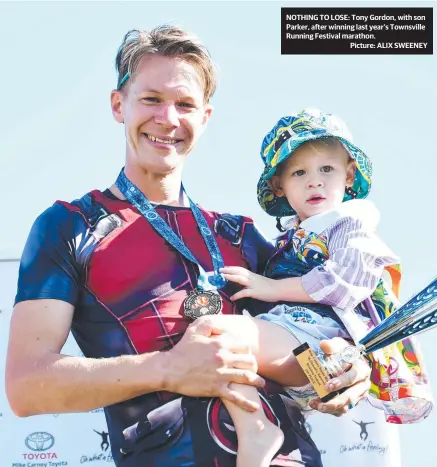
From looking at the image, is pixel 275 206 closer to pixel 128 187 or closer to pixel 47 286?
pixel 128 187

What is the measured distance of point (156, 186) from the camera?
12.6 feet

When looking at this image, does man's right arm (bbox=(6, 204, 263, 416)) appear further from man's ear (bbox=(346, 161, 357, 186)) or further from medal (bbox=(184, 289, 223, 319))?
man's ear (bbox=(346, 161, 357, 186))

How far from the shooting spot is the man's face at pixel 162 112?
3.72 meters

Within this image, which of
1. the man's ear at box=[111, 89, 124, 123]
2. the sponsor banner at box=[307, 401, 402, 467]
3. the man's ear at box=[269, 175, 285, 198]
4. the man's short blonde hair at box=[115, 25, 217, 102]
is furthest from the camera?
the sponsor banner at box=[307, 401, 402, 467]

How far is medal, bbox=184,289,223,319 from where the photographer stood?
3.35m

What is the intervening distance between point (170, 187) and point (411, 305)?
3.56 feet

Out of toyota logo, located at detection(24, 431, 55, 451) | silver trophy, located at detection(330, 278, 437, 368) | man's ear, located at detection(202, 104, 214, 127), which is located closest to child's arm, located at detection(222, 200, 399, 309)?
silver trophy, located at detection(330, 278, 437, 368)

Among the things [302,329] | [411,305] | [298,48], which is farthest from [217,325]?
[298,48]

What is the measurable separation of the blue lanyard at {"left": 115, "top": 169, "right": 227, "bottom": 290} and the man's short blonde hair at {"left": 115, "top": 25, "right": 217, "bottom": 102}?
17.3 inches

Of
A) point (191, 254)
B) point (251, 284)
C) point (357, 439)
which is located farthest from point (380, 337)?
point (357, 439)

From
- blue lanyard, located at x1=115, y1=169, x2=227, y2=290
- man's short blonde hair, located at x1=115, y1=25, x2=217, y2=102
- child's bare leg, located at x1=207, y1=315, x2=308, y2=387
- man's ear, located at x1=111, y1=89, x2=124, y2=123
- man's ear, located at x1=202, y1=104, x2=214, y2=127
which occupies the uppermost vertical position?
man's short blonde hair, located at x1=115, y1=25, x2=217, y2=102

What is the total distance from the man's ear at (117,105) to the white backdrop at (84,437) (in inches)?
97.0

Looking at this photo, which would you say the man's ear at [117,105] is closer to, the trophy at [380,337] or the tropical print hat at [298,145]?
the tropical print hat at [298,145]

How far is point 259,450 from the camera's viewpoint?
3068mm
